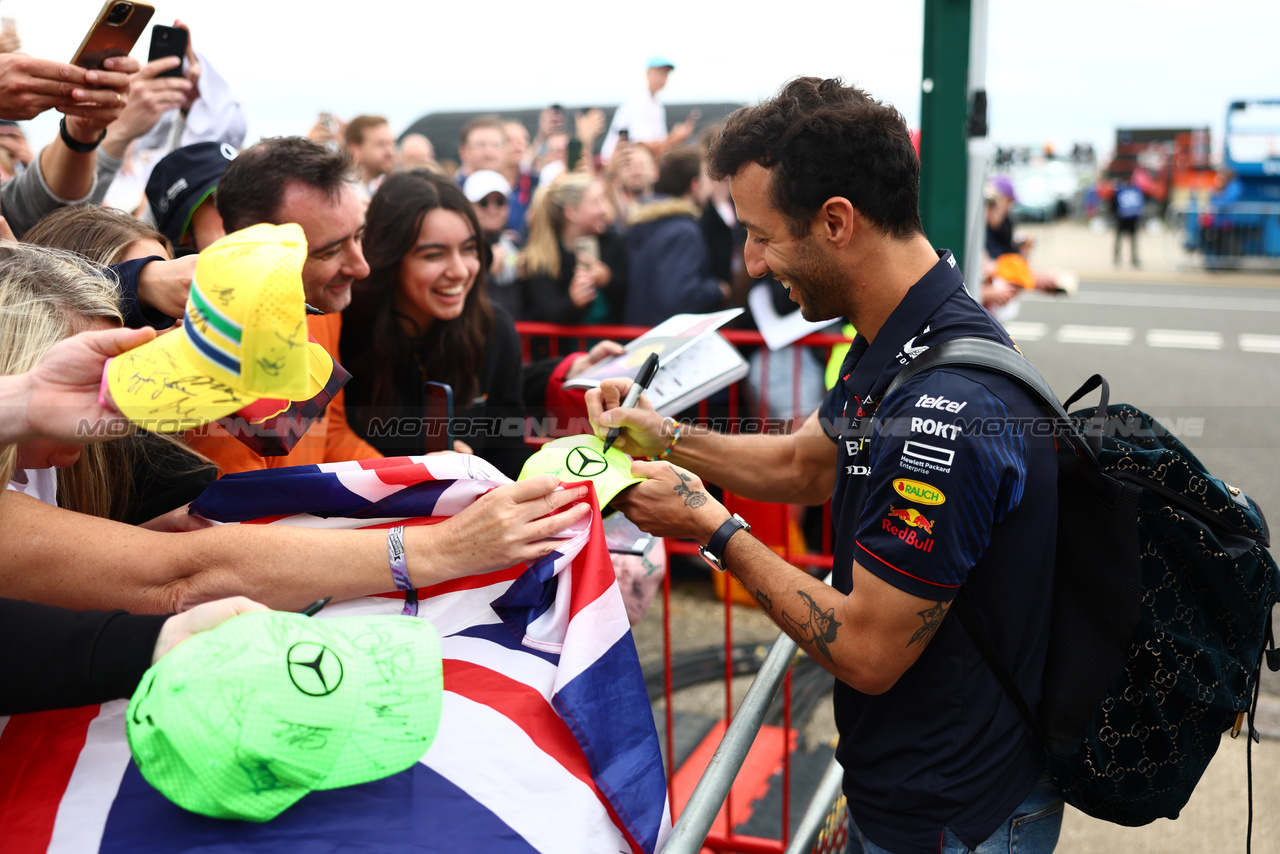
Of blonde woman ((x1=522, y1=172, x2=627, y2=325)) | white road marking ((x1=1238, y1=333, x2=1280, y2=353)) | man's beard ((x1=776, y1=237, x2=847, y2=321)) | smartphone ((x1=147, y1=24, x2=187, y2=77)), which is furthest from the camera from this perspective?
white road marking ((x1=1238, y1=333, x2=1280, y2=353))

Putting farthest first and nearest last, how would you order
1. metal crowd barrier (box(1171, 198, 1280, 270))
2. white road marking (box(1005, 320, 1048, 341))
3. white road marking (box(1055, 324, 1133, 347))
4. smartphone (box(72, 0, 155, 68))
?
1. metal crowd barrier (box(1171, 198, 1280, 270))
2. white road marking (box(1005, 320, 1048, 341))
3. white road marking (box(1055, 324, 1133, 347))
4. smartphone (box(72, 0, 155, 68))

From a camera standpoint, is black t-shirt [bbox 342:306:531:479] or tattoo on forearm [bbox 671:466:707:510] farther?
black t-shirt [bbox 342:306:531:479]

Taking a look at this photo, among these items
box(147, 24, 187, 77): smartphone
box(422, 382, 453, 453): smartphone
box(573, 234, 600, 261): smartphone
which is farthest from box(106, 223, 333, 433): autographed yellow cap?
box(573, 234, 600, 261): smartphone

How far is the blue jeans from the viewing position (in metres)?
1.76

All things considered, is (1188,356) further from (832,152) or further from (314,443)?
(314,443)

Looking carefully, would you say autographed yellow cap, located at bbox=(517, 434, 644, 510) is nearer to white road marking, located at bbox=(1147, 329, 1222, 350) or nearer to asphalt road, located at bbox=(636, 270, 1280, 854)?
asphalt road, located at bbox=(636, 270, 1280, 854)

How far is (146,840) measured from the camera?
1.28 metres

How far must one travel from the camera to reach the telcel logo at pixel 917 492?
5.17 feet

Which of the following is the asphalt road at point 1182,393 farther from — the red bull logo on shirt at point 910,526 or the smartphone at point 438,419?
the smartphone at point 438,419

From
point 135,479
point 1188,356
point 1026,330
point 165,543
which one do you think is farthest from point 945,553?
point 1026,330

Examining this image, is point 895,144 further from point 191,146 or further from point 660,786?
point 191,146

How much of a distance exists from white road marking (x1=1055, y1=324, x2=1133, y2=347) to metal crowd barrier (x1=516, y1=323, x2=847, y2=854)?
27.1ft

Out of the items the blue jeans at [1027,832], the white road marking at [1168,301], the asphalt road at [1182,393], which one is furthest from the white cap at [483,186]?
the white road marking at [1168,301]

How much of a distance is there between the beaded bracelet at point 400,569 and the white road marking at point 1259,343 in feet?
37.9
